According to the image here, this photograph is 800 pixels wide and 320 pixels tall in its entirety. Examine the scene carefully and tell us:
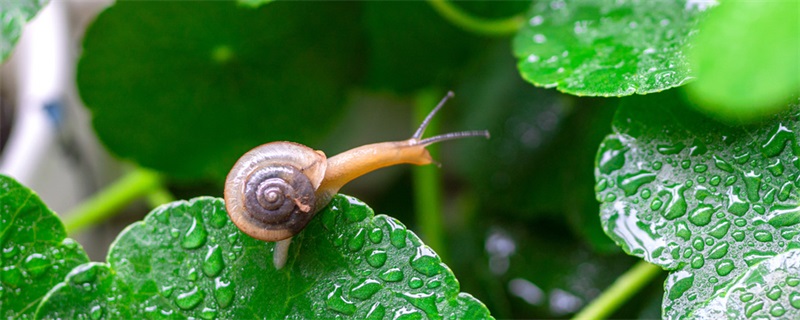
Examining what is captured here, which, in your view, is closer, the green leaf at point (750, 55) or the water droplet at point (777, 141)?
the green leaf at point (750, 55)

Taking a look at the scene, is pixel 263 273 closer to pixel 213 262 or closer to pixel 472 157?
pixel 213 262

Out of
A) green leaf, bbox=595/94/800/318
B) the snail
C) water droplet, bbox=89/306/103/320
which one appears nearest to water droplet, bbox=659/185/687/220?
green leaf, bbox=595/94/800/318

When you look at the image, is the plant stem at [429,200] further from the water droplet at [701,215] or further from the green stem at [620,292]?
the water droplet at [701,215]

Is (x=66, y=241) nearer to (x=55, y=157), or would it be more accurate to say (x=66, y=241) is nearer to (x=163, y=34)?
(x=163, y=34)

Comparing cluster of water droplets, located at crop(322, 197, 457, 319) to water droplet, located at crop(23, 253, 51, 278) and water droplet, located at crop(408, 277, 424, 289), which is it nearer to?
water droplet, located at crop(408, 277, 424, 289)

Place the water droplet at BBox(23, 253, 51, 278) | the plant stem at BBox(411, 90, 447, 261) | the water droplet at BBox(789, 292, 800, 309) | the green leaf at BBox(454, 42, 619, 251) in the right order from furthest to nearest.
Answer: the green leaf at BBox(454, 42, 619, 251)
the plant stem at BBox(411, 90, 447, 261)
the water droplet at BBox(23, 253, 51, 278)
the water droplet at BBox(789, 292, 800, 309)

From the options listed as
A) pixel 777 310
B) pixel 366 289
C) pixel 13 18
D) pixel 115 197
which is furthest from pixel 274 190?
pixel 115 197

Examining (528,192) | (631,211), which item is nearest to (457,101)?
(528,192)

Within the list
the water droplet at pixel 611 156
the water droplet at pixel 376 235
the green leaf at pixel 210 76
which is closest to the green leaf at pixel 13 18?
the green leaf at pixel 210 76
